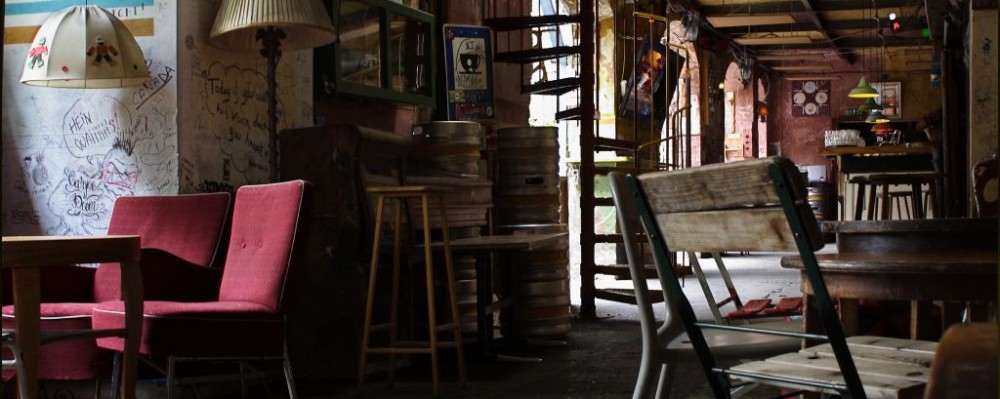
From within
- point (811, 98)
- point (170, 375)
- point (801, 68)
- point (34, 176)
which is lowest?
point (170, 375)

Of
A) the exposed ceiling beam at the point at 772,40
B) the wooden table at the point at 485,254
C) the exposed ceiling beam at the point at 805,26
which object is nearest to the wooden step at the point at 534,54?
the wooden table at the point at 485,254

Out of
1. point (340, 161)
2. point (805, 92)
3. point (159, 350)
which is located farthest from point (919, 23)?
point (159, 350)

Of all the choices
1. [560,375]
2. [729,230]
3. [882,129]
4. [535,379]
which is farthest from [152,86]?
[882,129]

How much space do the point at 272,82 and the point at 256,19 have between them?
0.50 metres

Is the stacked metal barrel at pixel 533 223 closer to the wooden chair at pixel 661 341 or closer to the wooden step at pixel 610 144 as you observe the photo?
the wooden step at pixel 610 144

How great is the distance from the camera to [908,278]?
7.54 feet

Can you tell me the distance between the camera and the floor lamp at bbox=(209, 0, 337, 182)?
480 centimetres

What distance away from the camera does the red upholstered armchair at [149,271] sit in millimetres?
4285

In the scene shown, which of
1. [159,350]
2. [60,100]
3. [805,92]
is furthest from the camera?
[805,92]

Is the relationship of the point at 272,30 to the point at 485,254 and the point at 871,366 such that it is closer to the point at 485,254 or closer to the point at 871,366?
the point at 485,254

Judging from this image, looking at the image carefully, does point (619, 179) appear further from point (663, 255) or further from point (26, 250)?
point (26, 250)

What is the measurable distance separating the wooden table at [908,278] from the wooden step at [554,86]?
5714mm

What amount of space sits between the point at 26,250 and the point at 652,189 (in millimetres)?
1865

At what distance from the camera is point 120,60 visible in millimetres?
4621
